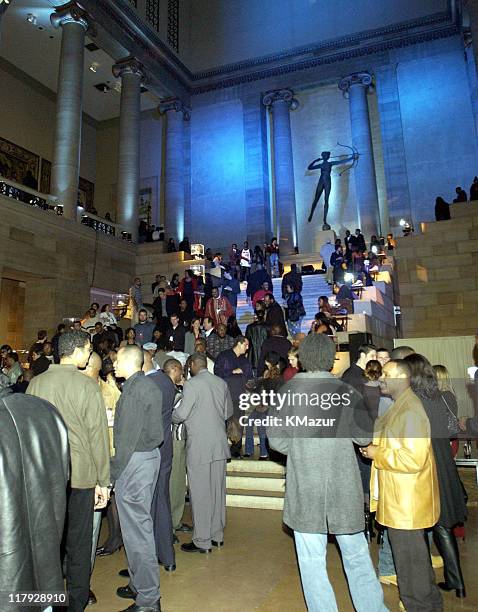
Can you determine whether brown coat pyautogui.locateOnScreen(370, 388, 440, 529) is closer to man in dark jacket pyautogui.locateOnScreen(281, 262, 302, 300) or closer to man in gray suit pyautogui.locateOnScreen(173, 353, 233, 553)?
man in gray suit pyautogui.locateOnScreen(173, 353, 233, 553)

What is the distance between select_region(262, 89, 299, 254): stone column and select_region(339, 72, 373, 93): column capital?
2.65 m

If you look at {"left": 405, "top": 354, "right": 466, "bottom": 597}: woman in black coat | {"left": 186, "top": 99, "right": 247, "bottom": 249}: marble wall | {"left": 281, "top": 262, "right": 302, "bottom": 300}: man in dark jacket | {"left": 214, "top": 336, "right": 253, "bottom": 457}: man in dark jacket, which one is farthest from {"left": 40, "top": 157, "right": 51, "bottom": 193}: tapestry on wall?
{"left": 405, "top": 354, "right": 466, "bottom": 597}: woman in black coat

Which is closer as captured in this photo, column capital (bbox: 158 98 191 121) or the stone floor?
the stone floor

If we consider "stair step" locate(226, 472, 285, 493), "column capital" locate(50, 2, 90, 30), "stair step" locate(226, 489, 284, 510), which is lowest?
"stair step" locate(226, 489, 284, 510)

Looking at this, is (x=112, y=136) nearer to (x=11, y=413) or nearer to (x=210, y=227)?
(x=210, y=227)

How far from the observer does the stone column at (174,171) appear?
2292cm

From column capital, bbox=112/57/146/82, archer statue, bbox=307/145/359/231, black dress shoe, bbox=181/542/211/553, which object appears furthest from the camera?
archer statue, bbox=307/145/359/231

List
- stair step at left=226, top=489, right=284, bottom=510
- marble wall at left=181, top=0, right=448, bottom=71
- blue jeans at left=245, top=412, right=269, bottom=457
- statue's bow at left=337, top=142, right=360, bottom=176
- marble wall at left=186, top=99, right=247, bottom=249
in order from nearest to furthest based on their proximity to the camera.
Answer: stair step at left=226, top=489, right=284, bottom=510
blue jeans at left=245, top=412, right=269, bottom=457
statue's bow at left=337, top=142, right=360, bottom=176
marble wall at left=181, top=0, right=448, bottom=71
marble wall at left=186, top=99, right=247, bottom=249

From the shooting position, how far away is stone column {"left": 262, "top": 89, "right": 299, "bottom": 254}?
22469mm

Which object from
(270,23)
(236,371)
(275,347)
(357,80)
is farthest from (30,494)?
(270,23)

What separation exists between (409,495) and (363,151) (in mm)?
20866

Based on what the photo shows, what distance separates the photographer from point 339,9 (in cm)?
2345

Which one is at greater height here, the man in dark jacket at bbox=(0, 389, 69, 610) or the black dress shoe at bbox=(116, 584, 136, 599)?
the man in dark jacket at bbox=(0, 389, 69, 610)

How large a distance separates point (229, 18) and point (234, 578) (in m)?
28.2
